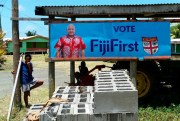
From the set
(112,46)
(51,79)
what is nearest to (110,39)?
(112,46)

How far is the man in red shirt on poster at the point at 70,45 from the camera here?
10688 mm

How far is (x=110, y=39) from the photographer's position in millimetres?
10648

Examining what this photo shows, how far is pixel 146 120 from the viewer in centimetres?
947

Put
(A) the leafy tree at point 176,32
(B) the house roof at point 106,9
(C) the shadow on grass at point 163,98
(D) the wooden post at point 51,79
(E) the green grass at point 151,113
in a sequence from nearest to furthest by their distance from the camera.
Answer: (E) the green grass at point 151,113, (B) the house roof at point 106,9, (D) the wooden post at point 51,79, (C) the shadow on grass at point 163,98, (A) the leafy tree at point 176,32

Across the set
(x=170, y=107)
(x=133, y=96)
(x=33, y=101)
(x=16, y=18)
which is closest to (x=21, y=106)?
(x=33, y=101)

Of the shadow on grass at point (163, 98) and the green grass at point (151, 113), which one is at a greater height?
A: the shadow on grass at point (163, 98)

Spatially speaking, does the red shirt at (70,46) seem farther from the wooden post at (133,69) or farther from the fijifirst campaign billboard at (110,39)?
the wooden post at (133,69)

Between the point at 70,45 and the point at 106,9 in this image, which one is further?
the point at 70,45

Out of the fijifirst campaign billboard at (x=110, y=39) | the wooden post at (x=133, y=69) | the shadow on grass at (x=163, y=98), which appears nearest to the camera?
the fijifirst campaign billboard at (x=110, y=39)

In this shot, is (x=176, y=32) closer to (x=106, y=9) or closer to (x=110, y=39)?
(x=110, y=39)

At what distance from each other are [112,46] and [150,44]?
1.03m

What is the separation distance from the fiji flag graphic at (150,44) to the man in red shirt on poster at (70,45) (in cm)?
167

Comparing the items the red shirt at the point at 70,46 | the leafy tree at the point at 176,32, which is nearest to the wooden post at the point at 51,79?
the red shirt at the point at 70,46

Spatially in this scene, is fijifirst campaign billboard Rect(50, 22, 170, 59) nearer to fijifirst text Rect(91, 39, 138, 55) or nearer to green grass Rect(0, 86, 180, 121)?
fijifirst text Rect(91, 39, 138, 55)
